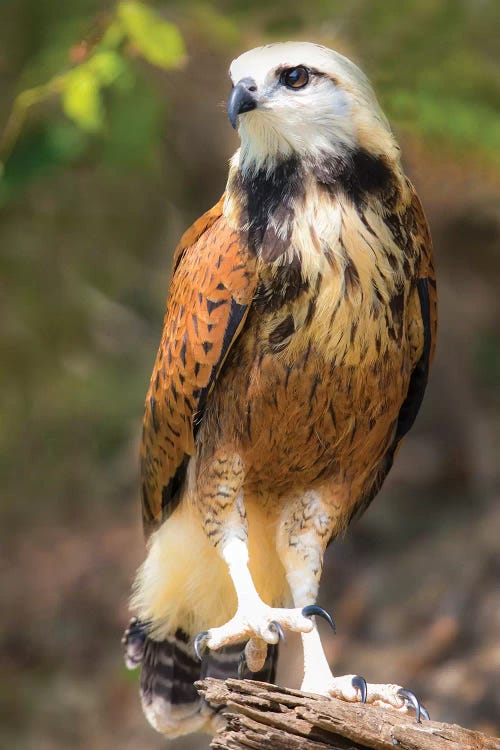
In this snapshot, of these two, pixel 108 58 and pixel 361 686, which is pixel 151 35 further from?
pixel 361 686

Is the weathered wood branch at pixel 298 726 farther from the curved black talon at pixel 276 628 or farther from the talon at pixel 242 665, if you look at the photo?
the talon at pixel 242 665

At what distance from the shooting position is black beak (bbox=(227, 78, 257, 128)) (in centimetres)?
360

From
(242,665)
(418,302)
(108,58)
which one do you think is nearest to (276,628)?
(242,665)

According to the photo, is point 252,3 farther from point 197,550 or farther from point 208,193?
point 197,550

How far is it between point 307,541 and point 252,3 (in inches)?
155

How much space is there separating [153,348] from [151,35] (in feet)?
12.2

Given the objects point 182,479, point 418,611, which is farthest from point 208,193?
point 182,479

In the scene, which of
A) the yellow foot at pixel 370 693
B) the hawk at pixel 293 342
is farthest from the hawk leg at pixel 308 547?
the yellow foot at pixel 370 693

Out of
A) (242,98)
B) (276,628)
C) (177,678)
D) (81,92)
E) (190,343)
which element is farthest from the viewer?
(81,92)

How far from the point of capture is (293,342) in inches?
149

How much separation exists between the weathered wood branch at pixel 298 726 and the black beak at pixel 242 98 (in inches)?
71.3

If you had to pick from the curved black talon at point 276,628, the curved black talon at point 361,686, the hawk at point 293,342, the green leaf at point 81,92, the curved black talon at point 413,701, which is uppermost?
the green leaf at point 81,92

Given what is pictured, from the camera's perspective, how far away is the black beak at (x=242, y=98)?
142 inches

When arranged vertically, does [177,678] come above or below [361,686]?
above
